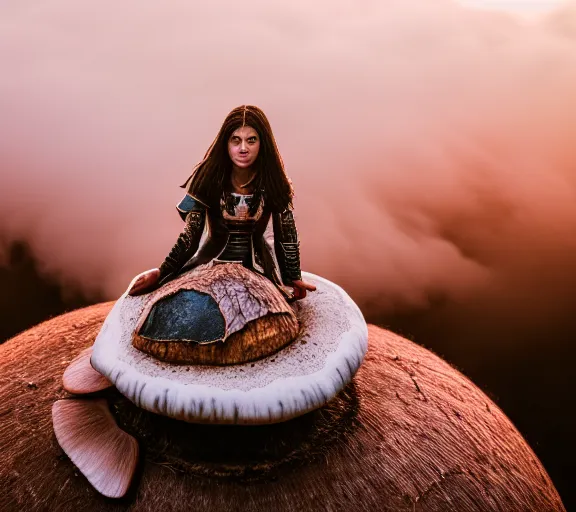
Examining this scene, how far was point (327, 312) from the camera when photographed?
53.9 inches

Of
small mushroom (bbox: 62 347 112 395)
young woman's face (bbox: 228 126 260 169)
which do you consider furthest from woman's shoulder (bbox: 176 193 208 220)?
small mushroom (bbox: 62 347 112 395)

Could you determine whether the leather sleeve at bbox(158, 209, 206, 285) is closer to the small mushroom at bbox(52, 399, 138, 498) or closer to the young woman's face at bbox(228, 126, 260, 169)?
the young woman's face at bbox(228, 126, 260, 169)

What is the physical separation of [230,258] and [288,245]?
172 mm

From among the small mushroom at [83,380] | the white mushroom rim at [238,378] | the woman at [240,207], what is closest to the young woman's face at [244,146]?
the woman at [240,207]

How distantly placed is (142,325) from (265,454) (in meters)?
0.42

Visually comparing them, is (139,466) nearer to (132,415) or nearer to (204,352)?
(132,415)

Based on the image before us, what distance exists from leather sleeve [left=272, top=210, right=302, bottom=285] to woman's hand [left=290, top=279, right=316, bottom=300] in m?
0.01

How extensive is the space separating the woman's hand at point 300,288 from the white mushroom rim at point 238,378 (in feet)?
0.48

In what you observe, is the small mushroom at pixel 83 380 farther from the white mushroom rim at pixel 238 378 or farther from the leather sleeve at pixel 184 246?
the leather sleeve at pixel 184 246

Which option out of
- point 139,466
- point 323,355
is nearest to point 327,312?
point 323,355

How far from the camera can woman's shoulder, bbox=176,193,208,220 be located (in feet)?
4.34

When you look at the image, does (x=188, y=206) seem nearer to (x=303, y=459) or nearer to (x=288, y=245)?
(x=288, y=245)

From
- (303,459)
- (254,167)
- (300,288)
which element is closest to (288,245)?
(300,288)

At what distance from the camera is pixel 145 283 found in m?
1.32
